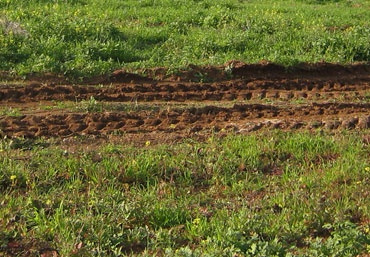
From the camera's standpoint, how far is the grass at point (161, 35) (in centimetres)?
995

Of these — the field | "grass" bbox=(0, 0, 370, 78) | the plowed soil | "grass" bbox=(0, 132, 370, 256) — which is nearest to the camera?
"grass" bbox=(0, 132, 370, 256)

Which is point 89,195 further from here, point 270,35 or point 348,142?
point 270,35

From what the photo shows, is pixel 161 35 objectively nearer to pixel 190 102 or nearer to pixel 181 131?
pixel 190 102

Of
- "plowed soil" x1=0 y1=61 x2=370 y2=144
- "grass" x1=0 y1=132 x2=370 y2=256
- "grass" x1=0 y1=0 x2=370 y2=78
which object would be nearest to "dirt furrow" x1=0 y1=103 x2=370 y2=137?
"plowed soil" x1=0 y1=61 x2=370 y2=144

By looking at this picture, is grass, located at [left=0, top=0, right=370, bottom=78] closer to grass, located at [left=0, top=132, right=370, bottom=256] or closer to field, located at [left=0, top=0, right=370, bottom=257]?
field, located at [left=0, top=0, right=370, bottom=257]

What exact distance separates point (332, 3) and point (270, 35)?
14.7 ft

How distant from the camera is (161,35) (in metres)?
11.2

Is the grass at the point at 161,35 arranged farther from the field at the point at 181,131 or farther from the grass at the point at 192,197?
the grass at the point at 192,197

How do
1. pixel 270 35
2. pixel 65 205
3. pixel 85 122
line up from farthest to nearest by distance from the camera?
pixel 270 35, pixel 85 122, pixel 65 205

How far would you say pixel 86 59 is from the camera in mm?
9898

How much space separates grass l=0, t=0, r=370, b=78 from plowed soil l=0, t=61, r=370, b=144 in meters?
0.29

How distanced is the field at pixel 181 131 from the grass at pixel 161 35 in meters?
0.03

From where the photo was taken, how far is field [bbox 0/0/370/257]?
5.40m

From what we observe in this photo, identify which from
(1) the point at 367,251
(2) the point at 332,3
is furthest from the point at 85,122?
(2) the point at 332,3
